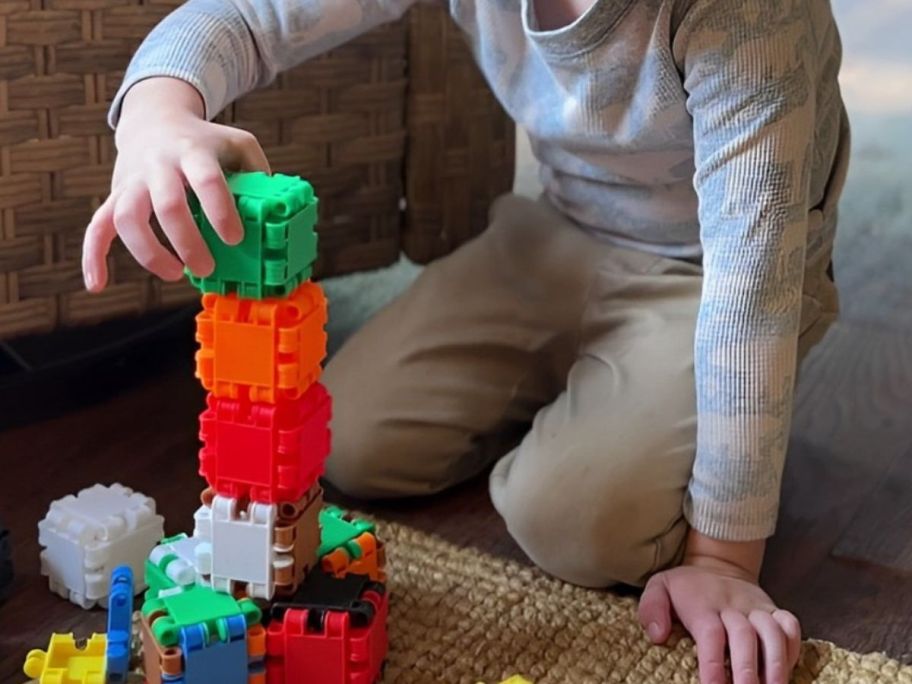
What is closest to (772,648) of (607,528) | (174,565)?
(607,528)

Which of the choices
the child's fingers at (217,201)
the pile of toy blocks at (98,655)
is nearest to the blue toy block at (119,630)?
the pile of toy blocks at (98,655)

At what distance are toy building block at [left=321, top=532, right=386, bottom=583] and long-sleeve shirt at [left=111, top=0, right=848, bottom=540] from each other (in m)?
0.20

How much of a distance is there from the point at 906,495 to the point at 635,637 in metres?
0.31

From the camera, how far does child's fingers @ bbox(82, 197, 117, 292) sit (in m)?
0.68

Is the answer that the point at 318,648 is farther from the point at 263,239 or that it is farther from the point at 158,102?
the point at 158,102

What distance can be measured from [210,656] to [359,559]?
109mm

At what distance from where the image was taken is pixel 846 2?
6.89 feet

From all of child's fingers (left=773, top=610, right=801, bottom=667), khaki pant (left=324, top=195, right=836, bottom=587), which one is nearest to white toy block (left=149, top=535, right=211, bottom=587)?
khaki pant (left=324, top=195, right=836, bottom=587)

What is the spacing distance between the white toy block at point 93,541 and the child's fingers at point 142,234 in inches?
8.6

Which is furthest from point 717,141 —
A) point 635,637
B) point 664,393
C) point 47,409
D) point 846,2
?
point 846,2

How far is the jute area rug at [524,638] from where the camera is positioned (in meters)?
0.77

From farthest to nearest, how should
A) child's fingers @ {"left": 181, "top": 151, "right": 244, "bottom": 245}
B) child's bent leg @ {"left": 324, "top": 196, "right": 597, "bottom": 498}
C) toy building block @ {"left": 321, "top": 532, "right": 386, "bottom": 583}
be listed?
1. child's bent leg @ {"left": 324, "top": 196, "right": 597, "bottom": 498}
2. toy building block @ {"left": 321, "top": 532, "right": 386, "bottom": 583}
3. child's fingers @ {"left": 181, "top": 151, "right": 244, "bottom": 245}

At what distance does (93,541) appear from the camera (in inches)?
32.0

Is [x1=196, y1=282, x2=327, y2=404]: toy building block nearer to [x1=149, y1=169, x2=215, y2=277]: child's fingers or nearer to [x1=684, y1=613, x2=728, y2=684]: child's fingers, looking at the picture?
[x1=149, y1=169, x2=215, y2=277]: child's fingers
